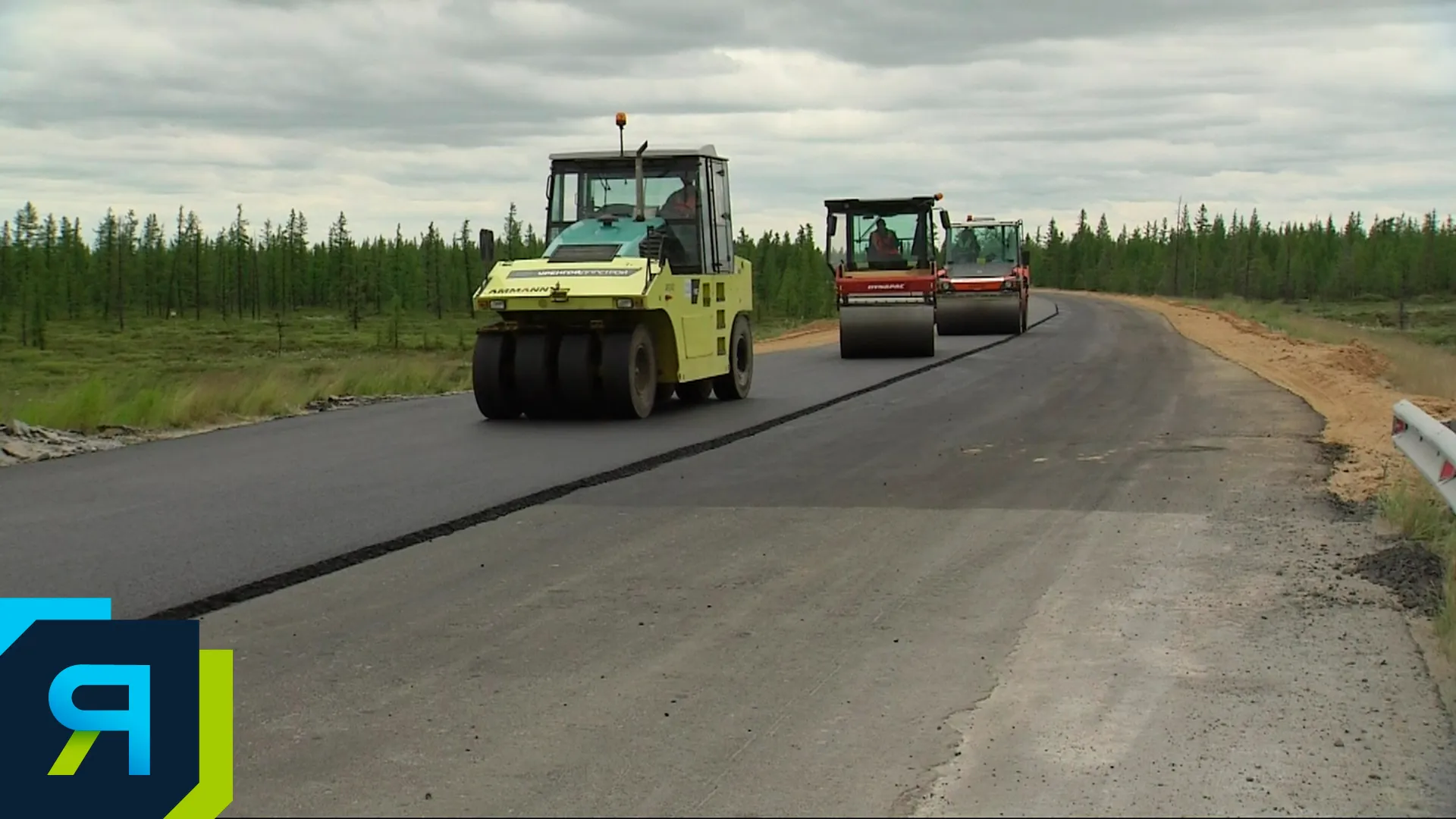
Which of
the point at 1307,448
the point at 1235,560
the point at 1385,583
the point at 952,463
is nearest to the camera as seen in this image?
the point at 1385,583

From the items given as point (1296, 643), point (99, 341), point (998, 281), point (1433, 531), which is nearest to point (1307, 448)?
point (1433, 531)

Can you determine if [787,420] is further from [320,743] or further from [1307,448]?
[320,743]

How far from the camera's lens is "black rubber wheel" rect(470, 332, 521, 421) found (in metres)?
17.1

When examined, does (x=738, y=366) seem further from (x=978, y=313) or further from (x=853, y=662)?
(x=978, y=313)

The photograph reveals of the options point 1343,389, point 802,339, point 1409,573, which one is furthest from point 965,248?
point 1409,573

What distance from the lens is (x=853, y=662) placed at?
263 inches

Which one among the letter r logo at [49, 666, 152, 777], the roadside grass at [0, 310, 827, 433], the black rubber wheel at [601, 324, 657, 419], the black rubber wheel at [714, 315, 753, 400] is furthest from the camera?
the black rubber wheel at [714, 315, 753, 400]

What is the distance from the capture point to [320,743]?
5555mm

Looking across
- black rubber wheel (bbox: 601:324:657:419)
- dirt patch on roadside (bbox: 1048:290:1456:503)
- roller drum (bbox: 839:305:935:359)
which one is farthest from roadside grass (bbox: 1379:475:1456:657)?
roller drum (bbox: 839:305:935:359)

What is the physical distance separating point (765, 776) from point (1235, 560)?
4711mm

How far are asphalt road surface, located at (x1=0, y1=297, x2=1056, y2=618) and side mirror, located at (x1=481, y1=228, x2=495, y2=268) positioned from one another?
182 centimetres

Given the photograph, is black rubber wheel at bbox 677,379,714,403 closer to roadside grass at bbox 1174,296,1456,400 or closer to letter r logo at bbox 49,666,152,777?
roadside grass at bbox 1174,296,1456,400

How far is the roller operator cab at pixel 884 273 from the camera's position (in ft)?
93.8

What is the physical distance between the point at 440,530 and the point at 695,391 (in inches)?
403
